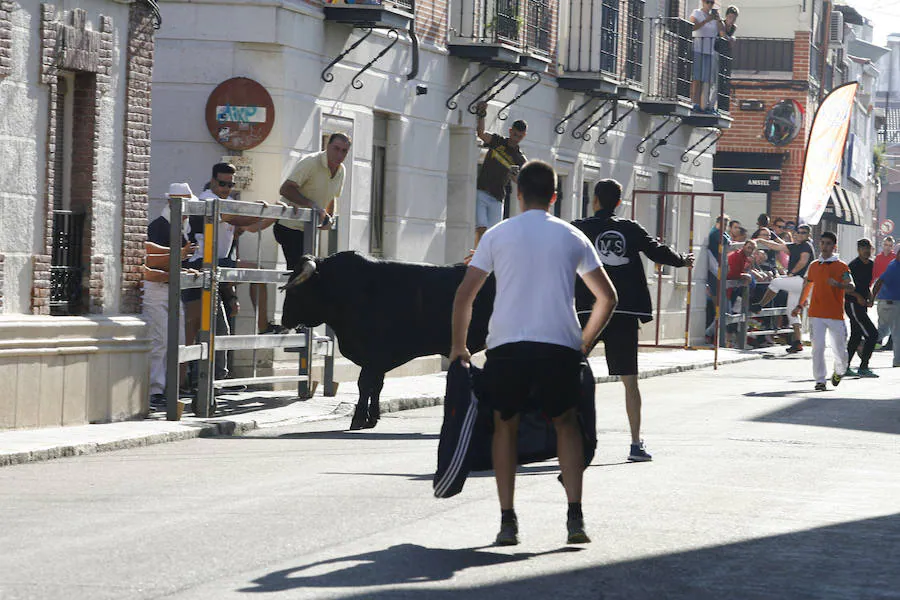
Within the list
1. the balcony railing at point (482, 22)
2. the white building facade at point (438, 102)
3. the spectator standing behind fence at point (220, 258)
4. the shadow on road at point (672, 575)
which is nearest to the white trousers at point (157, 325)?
the spectator standing behind fence at point (220, 258)

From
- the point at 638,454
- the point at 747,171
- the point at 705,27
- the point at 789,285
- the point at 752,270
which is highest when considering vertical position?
the point at 705,27

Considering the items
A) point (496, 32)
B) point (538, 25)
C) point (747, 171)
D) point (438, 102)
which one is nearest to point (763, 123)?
point (747, 171)

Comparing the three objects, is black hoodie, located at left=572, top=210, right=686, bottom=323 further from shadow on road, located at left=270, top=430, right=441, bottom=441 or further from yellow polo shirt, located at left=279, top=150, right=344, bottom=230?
yellow polo shirt, located at left=279, top=150, right=344, bottom=230

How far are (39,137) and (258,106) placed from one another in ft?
15.7

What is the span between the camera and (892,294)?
1101 inches

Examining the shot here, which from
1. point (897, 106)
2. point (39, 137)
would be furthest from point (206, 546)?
point (897, 106)

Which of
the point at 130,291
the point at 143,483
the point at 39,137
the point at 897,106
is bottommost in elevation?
the point at 143,483

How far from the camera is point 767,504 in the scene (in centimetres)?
1025

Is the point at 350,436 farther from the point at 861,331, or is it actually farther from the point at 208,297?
the point at 861,331

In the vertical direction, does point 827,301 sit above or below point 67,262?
below

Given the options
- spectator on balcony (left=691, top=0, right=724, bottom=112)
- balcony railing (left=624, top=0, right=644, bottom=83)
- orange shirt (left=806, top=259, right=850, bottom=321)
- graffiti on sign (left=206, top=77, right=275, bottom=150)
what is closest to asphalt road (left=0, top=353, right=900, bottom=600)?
graffiti on sign (left=206, top=77, right=275, bottom=150)

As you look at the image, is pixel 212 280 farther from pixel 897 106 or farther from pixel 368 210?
pixel 897 106

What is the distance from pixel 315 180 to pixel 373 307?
2519 millimetres

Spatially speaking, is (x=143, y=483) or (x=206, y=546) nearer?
(x=206, y=546)
